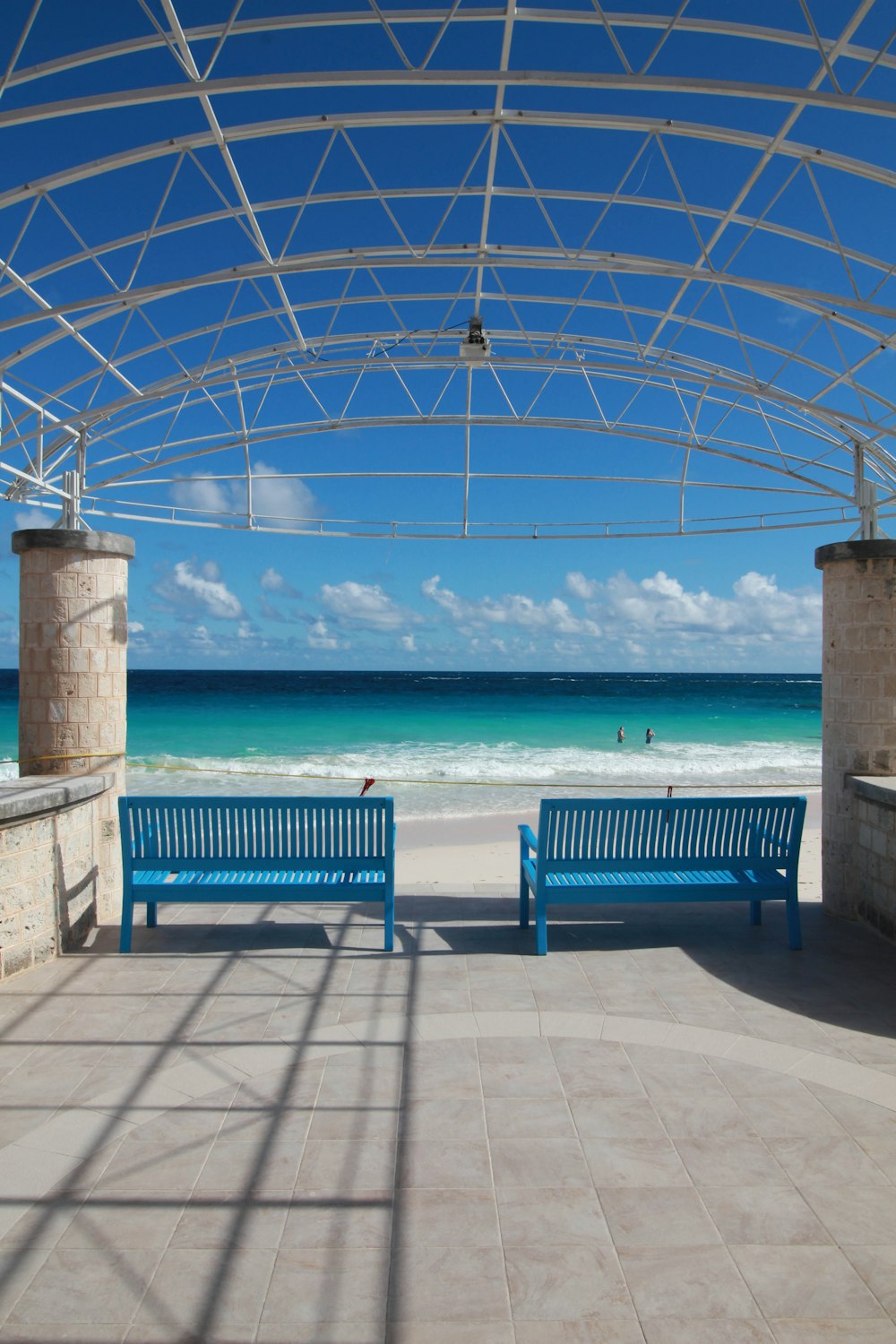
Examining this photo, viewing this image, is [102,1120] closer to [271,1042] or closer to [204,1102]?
[204,1102]

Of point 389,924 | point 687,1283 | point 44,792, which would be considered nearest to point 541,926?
point 389,924

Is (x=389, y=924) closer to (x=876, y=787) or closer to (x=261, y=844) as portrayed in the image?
(x=261, y=844)

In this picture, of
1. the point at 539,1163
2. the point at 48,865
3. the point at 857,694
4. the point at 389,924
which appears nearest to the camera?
the point at 539,1163

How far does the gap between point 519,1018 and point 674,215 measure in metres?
6.91

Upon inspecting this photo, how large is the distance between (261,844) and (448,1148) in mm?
2831

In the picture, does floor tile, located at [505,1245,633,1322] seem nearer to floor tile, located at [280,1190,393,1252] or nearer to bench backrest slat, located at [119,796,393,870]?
floor tile, located at [280,1190,393,1252]

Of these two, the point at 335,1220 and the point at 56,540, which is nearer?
the point at 335,1220

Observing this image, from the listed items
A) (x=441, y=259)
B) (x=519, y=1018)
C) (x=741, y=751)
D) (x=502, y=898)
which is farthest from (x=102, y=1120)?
(x=741, y=751)

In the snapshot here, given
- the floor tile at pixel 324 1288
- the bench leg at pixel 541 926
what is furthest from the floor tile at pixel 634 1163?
the bench leg at pixel 541 926

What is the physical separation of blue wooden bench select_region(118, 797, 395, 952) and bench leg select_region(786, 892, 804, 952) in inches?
103

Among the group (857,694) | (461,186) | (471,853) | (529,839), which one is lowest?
(471,853)

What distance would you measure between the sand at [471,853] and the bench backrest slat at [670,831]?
1.82 metres

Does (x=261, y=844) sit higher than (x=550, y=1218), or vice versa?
(x=261, y=844)

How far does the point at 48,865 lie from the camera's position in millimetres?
5422
